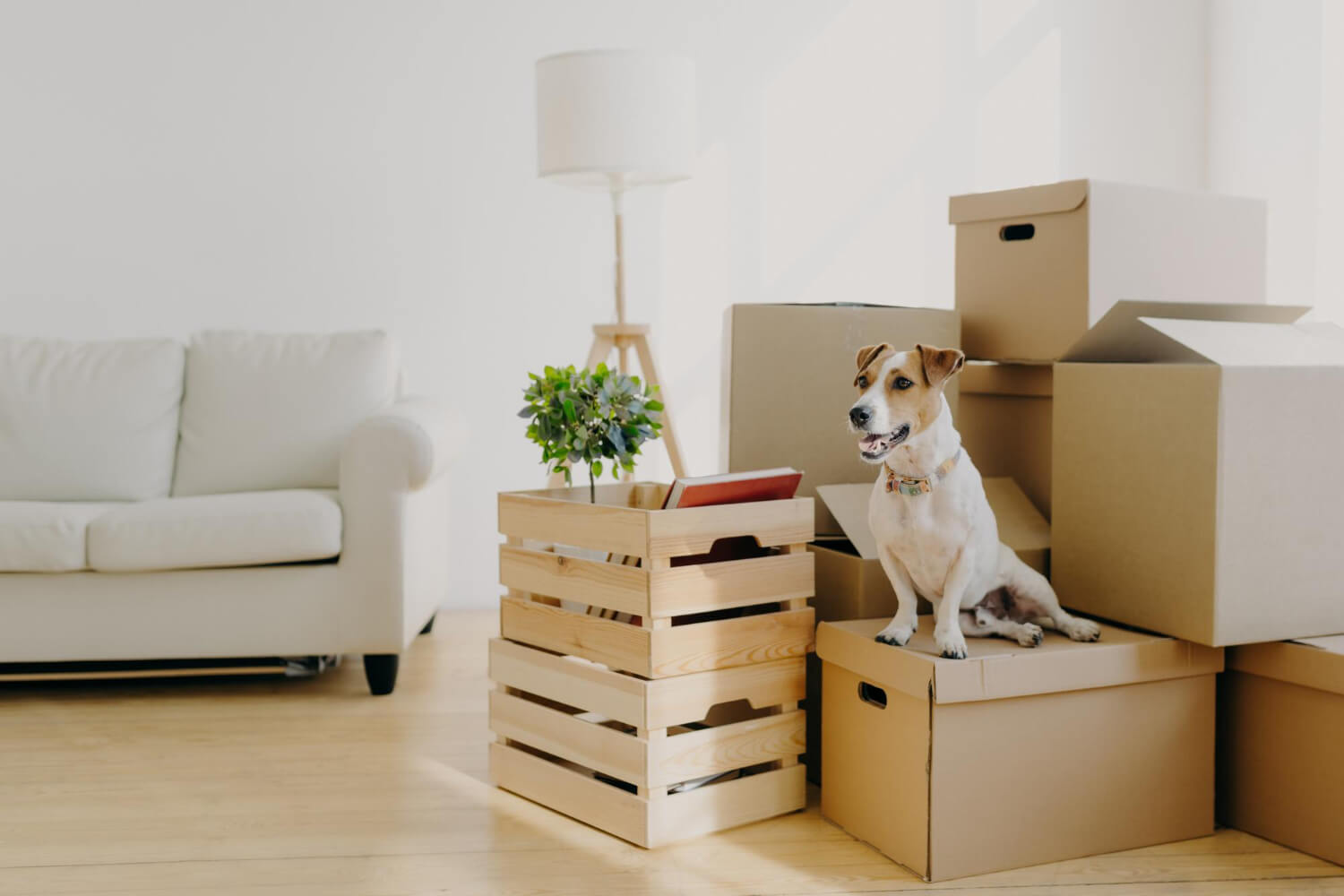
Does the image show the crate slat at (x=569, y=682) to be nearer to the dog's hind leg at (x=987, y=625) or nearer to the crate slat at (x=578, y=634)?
the crate slat at (x=578, y=634)

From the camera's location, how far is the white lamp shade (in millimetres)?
2680

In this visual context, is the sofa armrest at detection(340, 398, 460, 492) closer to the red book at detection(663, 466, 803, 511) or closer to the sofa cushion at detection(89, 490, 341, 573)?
the sofa cushion at detection(89, 490, 341, 573)

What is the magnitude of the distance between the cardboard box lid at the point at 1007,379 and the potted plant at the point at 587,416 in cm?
82

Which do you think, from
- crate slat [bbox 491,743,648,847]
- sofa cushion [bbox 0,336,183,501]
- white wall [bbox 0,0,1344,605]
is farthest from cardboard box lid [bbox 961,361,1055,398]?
sofa cushion [bbox 0,336,183,501]

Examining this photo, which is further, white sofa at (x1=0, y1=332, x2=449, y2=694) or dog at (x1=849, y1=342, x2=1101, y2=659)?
white sofa at (x1=0, y1=332, x2=449, y2=694)

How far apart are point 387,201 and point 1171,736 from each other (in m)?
2.78

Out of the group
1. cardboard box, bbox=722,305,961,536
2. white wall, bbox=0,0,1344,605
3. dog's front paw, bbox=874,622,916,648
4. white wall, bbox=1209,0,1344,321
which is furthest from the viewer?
white wall, bbox=0,0,1344,605

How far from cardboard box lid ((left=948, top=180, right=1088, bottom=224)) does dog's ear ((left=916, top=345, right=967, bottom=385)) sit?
66cm

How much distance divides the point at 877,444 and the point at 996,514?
689mm

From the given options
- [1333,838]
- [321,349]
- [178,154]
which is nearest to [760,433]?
[1333,838]

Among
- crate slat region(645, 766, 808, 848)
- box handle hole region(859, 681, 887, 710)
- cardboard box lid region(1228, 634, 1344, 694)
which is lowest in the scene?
crate slat region(645, 766, 808, 848)

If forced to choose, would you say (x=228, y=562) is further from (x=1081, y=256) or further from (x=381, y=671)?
(x=1081, y=256)

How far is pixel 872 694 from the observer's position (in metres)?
1.83

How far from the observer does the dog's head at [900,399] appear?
161cm
